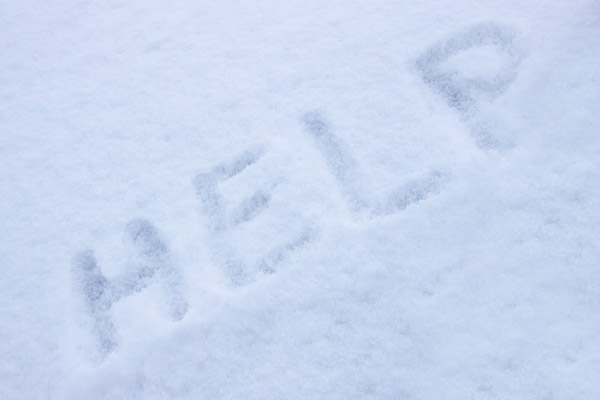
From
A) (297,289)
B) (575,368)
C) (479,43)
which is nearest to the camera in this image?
(575,368)

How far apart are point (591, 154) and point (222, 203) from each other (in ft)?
1.94

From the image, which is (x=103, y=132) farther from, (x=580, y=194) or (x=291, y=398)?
(x=580, y=194)

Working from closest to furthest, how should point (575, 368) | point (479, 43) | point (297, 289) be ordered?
point (575, 368) < point (297, 289) < point (479, 43)

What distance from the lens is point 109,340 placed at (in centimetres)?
85

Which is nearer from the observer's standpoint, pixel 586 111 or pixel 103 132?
pixel 586 111

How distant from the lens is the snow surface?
0.78 m

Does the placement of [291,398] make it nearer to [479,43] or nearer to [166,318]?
[166,318]

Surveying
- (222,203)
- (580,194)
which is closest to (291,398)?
(222,203)

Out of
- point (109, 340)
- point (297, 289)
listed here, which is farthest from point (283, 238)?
point (109, 340)

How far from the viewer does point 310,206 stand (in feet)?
2.89

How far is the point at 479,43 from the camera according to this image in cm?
96

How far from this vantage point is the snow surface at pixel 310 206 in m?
0.78

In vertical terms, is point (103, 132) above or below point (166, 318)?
above

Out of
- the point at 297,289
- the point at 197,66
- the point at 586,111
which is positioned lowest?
the point at 297,289
